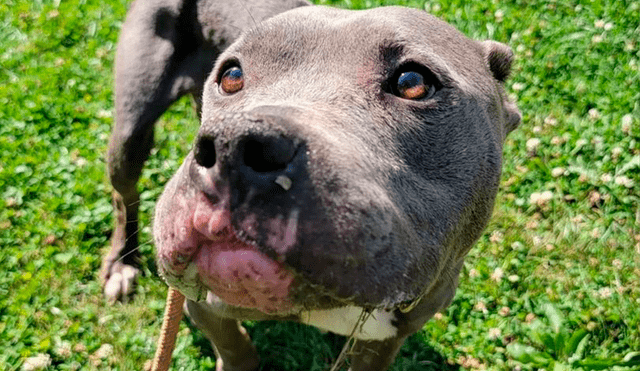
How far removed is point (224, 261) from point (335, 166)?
0.43 metres

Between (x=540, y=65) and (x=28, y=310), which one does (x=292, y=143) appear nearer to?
(x=28, y=310)

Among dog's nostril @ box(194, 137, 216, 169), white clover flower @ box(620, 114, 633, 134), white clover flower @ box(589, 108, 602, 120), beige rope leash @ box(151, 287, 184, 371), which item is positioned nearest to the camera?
dog's nostril @ box(194, 137, 216, 169)

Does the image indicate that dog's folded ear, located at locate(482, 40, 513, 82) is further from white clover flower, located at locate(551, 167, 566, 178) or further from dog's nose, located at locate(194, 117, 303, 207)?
white clover flower, located at locate(551, 167, 566, 178)

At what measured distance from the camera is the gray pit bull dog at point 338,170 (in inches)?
75.9

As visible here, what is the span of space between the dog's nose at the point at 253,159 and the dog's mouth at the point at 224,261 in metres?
0.10

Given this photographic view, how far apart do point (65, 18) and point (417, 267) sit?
5.66 meters

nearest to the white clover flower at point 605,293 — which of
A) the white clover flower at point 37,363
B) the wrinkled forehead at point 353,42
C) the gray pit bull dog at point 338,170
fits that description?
the gray pit bull dog at point 338,170

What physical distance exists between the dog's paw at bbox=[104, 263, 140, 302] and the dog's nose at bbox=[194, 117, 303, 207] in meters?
2.95

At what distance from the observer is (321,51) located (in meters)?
2.64

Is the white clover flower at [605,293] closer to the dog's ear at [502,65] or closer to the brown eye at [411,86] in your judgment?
the dog's ear at [502,65]

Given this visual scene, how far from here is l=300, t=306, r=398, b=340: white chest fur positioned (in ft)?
10.3

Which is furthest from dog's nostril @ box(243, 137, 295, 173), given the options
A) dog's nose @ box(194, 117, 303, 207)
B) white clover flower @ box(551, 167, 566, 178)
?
white clover flower @ box(551, 167, 566, 178)

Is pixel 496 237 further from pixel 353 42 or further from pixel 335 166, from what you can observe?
pixel 335 166

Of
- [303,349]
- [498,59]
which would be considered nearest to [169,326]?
[303,349]
